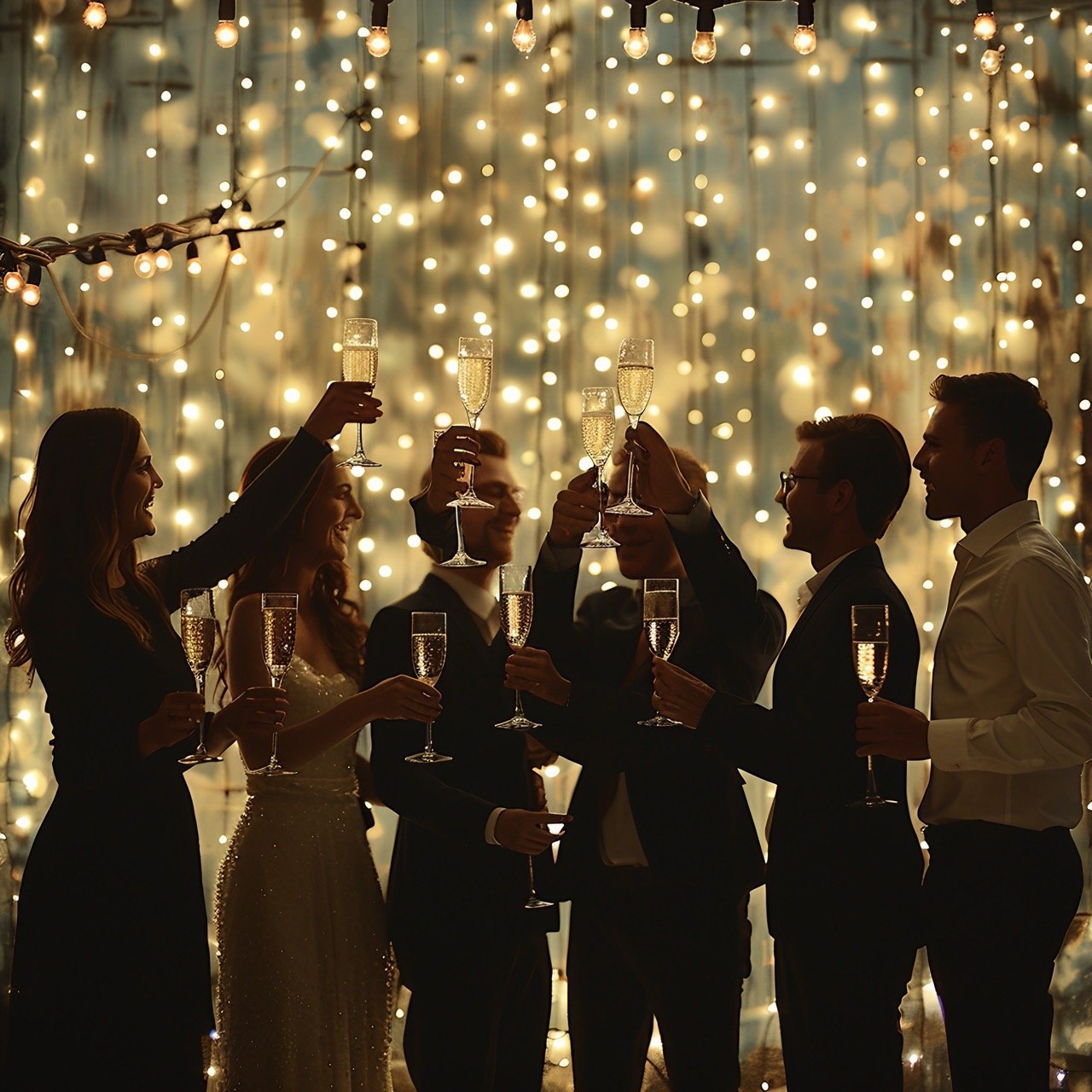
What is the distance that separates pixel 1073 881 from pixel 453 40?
2.79 metres

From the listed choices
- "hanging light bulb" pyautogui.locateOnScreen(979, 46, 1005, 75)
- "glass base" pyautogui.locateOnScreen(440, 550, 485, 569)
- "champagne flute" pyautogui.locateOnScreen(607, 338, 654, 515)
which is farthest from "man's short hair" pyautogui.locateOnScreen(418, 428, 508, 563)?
"hanging light bulb" pyautogui.locateOnScreen(979, 46, 1005, 75)

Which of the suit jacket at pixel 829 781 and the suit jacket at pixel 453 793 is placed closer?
the suit jacket at pixel 829 781

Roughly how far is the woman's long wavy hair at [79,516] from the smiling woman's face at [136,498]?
11 millimetres

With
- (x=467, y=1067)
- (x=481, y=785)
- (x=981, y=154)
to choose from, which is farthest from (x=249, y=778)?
(x=981, y=154)

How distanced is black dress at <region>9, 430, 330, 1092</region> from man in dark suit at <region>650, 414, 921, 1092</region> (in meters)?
0.91

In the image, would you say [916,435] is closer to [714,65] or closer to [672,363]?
[672,363]

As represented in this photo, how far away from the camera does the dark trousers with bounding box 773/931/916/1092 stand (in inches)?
88.4

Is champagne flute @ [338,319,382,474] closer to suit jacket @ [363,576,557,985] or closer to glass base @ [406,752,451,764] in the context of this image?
suit jacket @ [363,576,557,985]

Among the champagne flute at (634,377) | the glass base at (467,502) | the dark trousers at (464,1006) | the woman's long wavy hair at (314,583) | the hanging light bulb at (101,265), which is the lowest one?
the dark trousers at (464,1006)

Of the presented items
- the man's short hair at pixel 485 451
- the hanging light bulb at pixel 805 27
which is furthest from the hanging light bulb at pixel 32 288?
the hanging light bulb at pixel 805 27

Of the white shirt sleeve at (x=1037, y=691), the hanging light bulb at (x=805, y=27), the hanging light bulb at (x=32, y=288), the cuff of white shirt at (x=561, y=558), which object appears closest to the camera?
the white shirt sleeve at (x=1037, y=691)

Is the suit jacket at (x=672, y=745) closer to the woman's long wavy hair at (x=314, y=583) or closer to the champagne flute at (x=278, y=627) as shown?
the woman's long wavy hair at (x=314, y=583)

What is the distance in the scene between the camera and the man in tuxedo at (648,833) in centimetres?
244

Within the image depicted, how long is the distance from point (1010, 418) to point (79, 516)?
166cm
